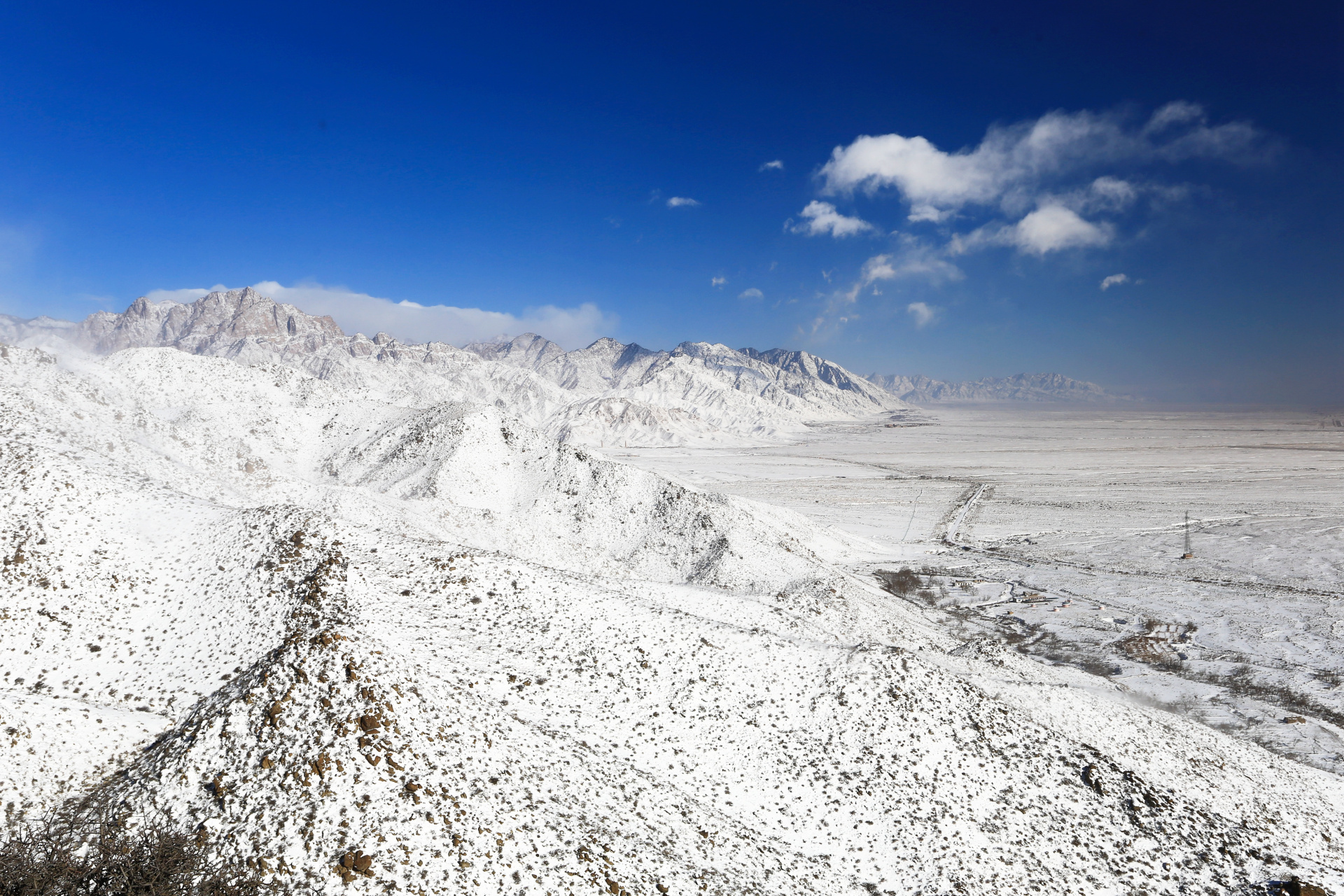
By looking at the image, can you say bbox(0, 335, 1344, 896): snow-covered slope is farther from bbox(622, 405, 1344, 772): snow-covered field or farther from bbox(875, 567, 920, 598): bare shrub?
bbox(875, 567, 920, 598): bare shrub

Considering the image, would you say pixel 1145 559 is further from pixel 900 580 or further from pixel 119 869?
pixel 119 869

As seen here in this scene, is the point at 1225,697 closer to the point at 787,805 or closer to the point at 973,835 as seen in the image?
the point at 973,835

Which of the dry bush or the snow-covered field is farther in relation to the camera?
the snow-covered field

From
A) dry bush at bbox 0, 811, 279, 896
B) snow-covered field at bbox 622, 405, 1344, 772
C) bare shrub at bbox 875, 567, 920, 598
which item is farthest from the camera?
bare shrub at bbox 875, 567, 920, 598

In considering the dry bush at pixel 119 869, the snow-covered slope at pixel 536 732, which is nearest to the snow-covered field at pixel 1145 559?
the snow-covered slope at pixel 536 732

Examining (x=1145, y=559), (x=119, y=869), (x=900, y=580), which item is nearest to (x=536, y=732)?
(x=119, y=869)

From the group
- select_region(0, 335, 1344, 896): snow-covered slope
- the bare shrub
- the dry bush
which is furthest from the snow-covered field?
the dry bush
